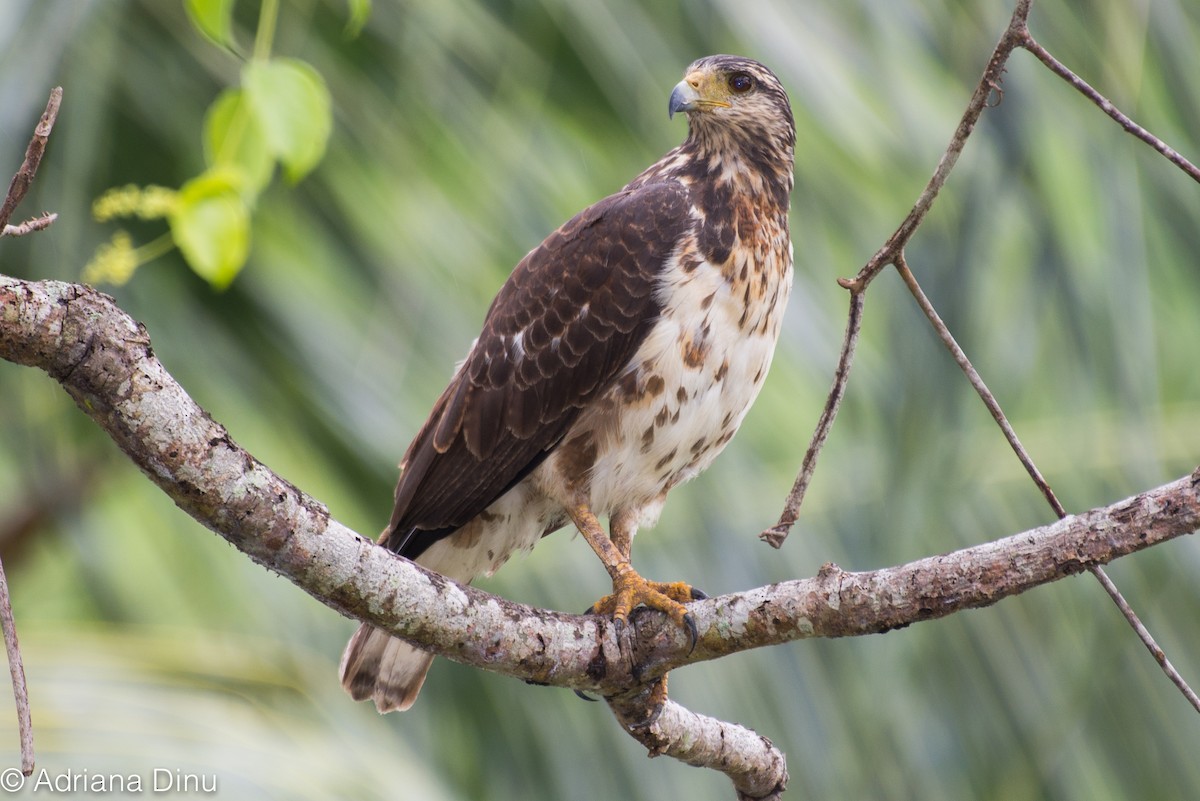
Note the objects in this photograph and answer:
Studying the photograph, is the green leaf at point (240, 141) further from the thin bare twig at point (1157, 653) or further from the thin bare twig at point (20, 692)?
the thin bare twig at point (1157, 653)

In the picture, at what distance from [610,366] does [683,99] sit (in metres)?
0.77

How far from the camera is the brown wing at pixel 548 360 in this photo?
364 cm

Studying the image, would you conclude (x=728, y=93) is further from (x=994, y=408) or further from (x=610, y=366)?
(x=994, y=408)

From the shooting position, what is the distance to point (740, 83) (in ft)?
12.9

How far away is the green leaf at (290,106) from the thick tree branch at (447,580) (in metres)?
0.65

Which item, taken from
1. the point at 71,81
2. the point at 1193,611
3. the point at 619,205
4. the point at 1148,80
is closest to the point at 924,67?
the point at 1148,80

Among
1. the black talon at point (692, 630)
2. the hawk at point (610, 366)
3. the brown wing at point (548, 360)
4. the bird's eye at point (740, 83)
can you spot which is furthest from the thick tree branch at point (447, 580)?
the bird's eye at point (740, 83)

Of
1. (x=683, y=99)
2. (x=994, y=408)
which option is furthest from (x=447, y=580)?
(x=683, y=99)

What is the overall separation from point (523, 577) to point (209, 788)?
1186mm

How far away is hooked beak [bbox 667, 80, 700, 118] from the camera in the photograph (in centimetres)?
377

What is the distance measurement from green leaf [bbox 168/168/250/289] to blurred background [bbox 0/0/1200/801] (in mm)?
773

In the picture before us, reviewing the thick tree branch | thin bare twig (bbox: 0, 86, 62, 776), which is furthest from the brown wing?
thin bare twig (bbox: 0, 86, 62, 776)

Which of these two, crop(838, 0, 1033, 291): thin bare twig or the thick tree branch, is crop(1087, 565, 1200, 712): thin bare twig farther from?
crop(838, 0, 1033, 291): thin bare twig

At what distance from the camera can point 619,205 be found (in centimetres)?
372
